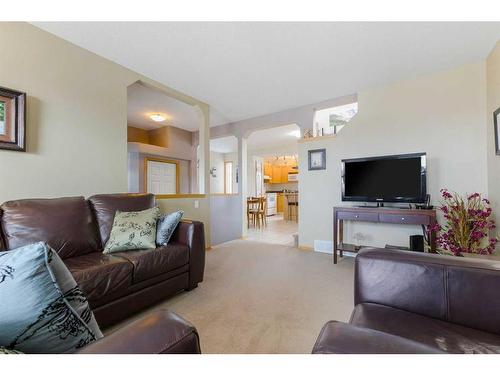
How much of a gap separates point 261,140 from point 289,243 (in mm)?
3469

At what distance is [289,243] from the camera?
13.6 ft

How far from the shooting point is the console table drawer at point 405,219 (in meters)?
2.40

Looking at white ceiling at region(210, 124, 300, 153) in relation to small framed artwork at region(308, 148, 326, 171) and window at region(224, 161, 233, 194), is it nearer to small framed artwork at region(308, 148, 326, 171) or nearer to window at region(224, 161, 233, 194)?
window at region(224, 161, 233, 194)

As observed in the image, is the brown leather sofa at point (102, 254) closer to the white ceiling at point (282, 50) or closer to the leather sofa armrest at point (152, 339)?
the leather sofa armrest at point (152, 339)

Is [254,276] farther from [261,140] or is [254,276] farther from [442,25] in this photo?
[261,140]

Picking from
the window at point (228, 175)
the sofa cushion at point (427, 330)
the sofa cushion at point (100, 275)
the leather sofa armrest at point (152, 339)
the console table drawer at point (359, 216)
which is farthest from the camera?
the window at point (228, 175)

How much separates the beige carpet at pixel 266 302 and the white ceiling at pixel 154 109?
256 cm

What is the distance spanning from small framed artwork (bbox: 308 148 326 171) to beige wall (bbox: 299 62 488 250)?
7cm

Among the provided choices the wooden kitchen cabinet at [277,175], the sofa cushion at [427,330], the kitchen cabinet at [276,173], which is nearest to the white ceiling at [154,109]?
the sofa cushion at [427,330]

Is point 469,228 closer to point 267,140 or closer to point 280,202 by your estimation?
point 267,140

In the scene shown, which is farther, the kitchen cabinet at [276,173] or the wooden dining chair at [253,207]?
the kitchen cabinet at [276,173]

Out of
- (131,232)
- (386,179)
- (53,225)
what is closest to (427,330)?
(131,232)

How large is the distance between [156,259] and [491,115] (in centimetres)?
359

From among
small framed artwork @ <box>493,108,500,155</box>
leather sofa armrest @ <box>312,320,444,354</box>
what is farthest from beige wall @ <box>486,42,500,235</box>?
leather sofa armrest @ <box>312,320,444,354</box>
